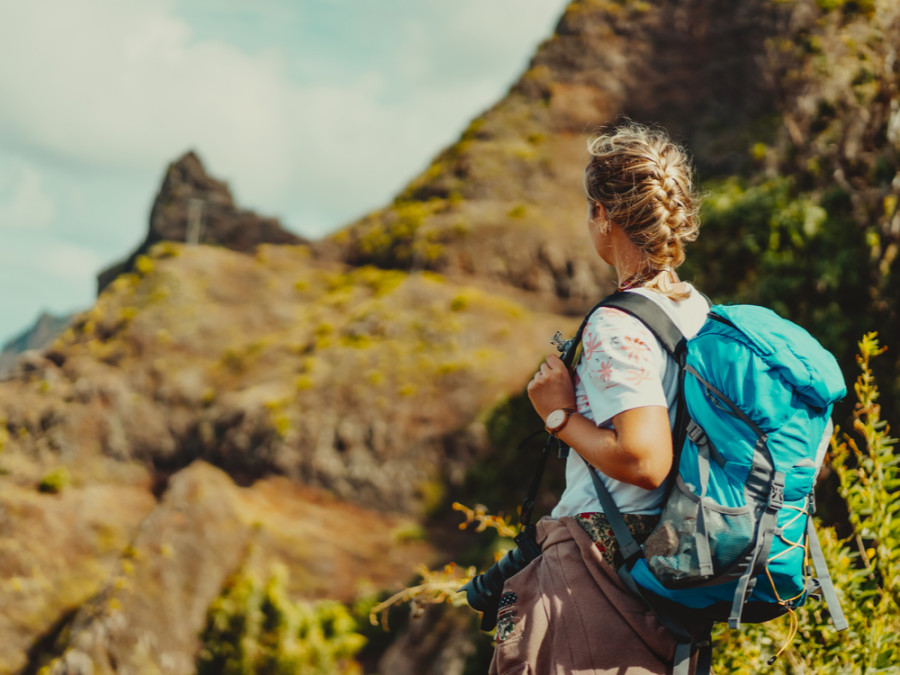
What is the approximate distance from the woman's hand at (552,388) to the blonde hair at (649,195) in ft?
1.13

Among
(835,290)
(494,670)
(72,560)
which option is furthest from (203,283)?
(494,670)

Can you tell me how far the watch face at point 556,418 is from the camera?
6.49 ft

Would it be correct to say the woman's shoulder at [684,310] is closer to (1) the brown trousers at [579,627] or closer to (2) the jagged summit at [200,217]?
(1) the brown trousers at [579,627]

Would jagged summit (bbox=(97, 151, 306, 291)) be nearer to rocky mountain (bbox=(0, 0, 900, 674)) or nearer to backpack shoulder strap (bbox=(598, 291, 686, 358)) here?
rocky mountain (bbox=(0, 0, 900, 674))

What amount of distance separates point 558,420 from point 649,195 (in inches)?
25.6

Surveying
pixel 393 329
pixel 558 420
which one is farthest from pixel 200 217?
pixel 558 420

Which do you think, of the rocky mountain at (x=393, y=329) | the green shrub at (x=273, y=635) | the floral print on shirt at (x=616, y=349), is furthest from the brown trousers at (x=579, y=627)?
the green shrub at (x=273, y=635)

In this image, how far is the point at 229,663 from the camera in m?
13.3

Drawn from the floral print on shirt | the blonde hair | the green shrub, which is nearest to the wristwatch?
the floral print on shirt

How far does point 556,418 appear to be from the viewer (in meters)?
1.99

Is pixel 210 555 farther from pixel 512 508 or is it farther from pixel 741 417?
pixel 741 417

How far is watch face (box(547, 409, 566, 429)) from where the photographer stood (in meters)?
1.98

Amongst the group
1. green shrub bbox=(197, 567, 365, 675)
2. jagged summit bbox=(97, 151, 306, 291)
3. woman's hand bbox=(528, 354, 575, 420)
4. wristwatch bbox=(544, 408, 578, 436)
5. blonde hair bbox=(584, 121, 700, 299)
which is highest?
jagged summit bbox=(97, 151, 306, 291)

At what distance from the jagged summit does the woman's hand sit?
26676 mm
